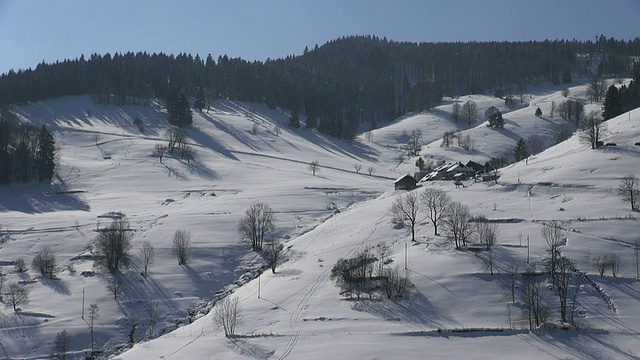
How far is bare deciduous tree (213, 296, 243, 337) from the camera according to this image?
143ft

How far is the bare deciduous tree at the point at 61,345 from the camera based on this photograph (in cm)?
4306

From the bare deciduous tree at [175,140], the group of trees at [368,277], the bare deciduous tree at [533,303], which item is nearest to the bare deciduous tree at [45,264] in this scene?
the group of trees at [368,277]

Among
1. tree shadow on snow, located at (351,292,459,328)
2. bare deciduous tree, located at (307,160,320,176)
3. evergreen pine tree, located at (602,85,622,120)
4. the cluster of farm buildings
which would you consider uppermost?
evergreen pine tree, located at (602,85,622,120)

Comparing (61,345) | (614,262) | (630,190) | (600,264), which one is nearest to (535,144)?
(630,190)

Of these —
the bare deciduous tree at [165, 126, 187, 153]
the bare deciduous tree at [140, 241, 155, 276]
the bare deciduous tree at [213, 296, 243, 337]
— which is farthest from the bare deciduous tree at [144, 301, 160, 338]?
the bare deciduous tree at [165, 126, 187, 153]

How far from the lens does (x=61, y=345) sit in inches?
1719

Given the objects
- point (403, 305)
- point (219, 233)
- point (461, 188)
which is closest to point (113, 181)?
point (219, 233)

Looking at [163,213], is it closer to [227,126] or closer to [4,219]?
[4,219]

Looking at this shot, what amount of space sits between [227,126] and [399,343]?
340ft

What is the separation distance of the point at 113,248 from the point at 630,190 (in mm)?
51753

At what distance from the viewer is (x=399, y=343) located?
3909 cm

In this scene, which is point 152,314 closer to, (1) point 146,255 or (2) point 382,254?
(1) point 146,255

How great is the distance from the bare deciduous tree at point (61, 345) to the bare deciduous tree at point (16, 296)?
681cm

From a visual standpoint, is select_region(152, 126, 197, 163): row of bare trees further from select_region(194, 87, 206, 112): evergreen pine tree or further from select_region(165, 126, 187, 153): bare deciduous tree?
select_region(194, 87, 206, 112): evergreen pine tree
